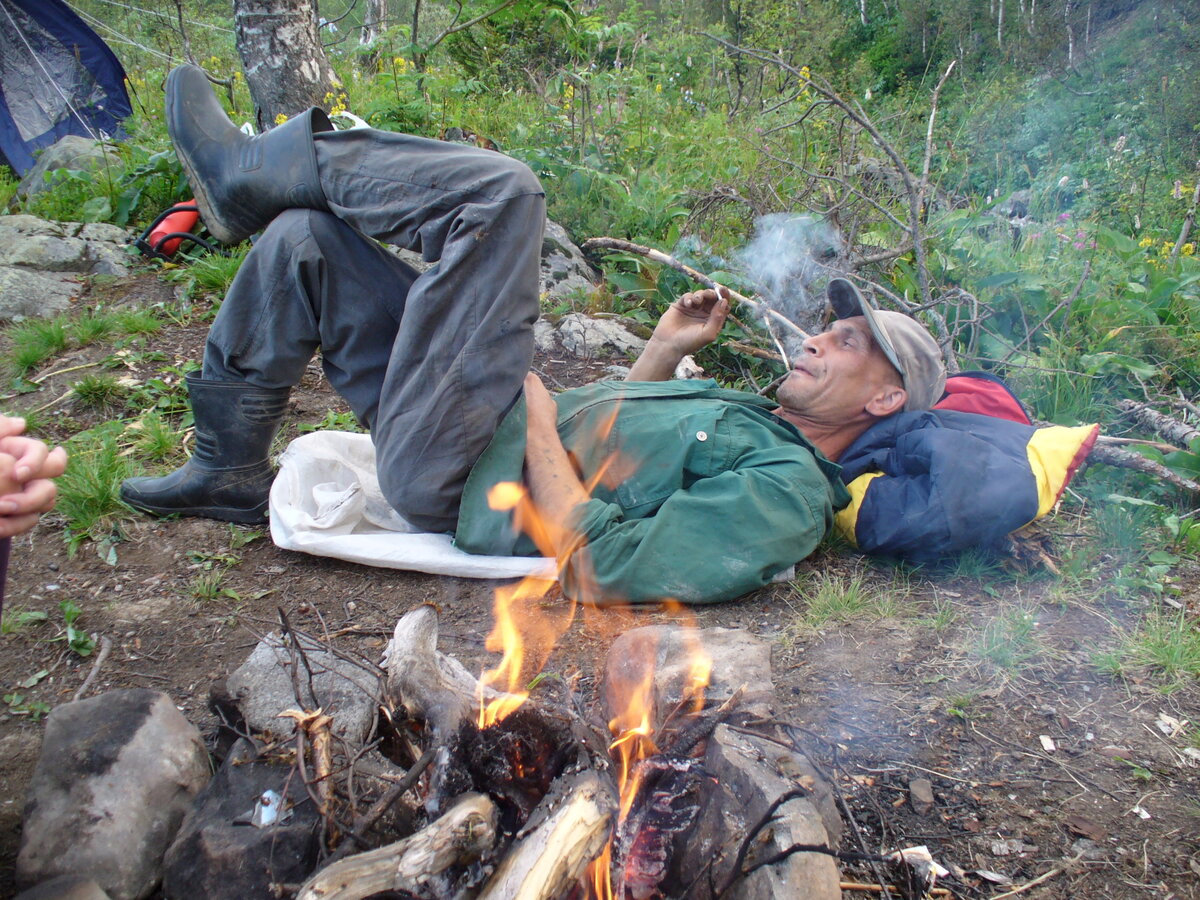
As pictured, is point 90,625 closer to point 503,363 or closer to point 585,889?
point 503,363

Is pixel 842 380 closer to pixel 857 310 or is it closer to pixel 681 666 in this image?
pixel 857 310

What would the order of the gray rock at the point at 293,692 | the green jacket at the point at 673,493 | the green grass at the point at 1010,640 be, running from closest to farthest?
the gray rock at the point at 293,692 < the green grass at the point at 1010,640 < the green jacket at the point at 673,493

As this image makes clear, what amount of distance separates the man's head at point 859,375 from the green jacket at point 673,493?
0.18m

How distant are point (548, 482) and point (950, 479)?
132 cm

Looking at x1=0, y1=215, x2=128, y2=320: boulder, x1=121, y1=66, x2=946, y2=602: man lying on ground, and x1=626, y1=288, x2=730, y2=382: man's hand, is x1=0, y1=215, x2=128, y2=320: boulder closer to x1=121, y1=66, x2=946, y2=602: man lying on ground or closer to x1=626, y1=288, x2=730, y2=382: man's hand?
x1=121, y1=66, x2=946, y2=602: man lying on ground

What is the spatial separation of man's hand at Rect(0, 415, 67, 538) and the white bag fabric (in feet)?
4.57

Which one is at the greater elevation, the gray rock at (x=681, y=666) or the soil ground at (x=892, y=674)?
the gray rock at (x=681, y=666)

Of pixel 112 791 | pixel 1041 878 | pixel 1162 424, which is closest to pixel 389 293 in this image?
pixel 112 791

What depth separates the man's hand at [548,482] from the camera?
245 cm

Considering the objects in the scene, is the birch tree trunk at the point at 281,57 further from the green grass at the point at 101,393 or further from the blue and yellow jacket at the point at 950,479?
the blue and yellow jacket at the point at 950,479

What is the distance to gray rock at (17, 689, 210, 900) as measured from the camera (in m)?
1.40

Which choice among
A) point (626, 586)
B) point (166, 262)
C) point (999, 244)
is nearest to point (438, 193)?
point (626, 586)

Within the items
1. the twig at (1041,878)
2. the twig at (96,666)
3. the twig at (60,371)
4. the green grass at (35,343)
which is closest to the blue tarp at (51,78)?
the green grass at (35,343)

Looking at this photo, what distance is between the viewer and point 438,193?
2.38m
